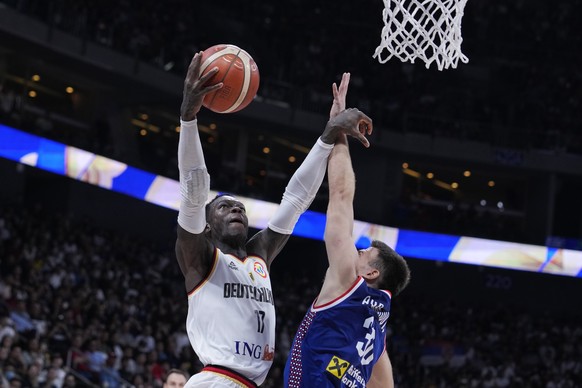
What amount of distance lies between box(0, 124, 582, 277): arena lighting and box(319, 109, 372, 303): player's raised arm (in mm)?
→ 13415

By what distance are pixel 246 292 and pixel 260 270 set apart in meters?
0.22

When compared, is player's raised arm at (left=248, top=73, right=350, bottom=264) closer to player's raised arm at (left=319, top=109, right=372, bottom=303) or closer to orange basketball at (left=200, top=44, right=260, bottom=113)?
player's raised arm at (left=319, top=109, right=372, bottom=303)

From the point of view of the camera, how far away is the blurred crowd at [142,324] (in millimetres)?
13469

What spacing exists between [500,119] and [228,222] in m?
22.4

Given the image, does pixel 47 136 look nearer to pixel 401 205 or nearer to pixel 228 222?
pixel 401 205

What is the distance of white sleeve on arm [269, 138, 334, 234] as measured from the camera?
4.64m

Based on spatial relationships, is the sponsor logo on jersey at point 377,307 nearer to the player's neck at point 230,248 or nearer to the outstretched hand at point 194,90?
the player's neck at point 230,248

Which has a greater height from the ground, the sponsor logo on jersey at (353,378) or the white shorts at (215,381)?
the sponsor logo on jersey at (353,378)

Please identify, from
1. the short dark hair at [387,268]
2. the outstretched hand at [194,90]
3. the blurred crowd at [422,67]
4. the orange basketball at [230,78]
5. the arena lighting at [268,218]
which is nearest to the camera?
the outstretched hand at [194,90]

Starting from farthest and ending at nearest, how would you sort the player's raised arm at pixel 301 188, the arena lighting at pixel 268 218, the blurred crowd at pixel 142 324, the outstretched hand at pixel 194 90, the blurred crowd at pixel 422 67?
1. the blurred crowd at pixel 422 67
2. the arena lighting at pixel 268 218
3. the blurred crowd at pixel 142 324
4. the player's raised arm at pixel 301 188
5. the outstretched hand at pixel 194 90

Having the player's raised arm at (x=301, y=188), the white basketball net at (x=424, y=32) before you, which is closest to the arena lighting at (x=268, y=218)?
the white basketball net at (x=424, y=32)

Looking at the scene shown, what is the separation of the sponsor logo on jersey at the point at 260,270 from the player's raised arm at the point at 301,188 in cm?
14

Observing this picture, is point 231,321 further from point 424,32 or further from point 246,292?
point 424,32

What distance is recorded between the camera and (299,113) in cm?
2320
